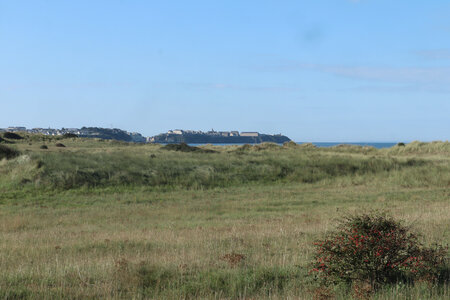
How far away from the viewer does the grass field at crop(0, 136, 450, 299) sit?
7.39m

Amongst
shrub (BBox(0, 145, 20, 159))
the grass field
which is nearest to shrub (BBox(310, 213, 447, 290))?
the grass field

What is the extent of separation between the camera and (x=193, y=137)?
192 m

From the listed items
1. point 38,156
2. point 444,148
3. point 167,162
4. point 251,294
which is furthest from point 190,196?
point 444,148

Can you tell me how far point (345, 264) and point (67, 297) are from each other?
437cm

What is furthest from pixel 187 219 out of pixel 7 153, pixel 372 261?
pixel 7 153

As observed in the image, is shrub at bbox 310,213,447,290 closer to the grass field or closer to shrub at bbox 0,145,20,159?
the grass field

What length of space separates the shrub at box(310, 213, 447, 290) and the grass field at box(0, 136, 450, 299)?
0.96ft

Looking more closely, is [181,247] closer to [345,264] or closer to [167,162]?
[345,264]

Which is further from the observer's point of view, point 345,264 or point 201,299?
point 345,264

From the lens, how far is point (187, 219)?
17609mm

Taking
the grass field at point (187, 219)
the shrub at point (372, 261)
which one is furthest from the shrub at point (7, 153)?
the shrub at point (372, 261)

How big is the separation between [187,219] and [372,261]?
11.2 m

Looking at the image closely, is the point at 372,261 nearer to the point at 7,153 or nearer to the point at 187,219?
the point at 187,219

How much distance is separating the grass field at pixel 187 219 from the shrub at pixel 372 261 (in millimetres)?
294
